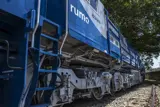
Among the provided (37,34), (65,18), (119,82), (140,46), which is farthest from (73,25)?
(140,46)

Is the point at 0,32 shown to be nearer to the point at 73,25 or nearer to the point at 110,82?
the point at 73,25

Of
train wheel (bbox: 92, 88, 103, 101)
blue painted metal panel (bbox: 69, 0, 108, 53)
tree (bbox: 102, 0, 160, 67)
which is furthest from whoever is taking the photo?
tree (bbox: 102, 0, 160, 67)

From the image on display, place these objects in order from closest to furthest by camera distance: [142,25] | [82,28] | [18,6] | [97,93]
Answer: [18,6] < [82,28] < [97,93] < [142,25]

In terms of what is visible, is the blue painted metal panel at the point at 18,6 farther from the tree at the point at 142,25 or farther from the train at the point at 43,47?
the tree at the point at 142,25

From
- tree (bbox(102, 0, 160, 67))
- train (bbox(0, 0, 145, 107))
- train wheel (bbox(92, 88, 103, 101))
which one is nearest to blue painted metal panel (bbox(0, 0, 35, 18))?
train (bbox(0, 0, 145, 107))

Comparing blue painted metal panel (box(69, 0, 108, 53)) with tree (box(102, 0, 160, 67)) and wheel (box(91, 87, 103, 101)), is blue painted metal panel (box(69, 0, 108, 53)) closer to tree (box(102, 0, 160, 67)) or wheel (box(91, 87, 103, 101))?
wheel (box(91, 87, 103, 101))

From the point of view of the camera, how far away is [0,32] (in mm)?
2723

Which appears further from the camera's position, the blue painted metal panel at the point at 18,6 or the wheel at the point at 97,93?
the wheel at the point at 97,93

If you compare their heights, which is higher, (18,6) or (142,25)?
(142,25)

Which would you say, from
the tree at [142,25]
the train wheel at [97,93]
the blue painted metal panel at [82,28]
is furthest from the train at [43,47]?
the tree at [142,25]

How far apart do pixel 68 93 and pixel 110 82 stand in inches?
147

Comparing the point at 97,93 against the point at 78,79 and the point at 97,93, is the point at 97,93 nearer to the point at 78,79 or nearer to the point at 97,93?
the point at 97,93

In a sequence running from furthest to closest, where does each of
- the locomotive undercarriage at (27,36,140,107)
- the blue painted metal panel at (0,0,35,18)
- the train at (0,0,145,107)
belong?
the locomotive undercarriage at (27,36,140,107) → the train at (0,0,145,107) → the blue painted metal panel at (0,0,35,18)

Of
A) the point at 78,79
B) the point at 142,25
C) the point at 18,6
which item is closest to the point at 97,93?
the point at 78,79
